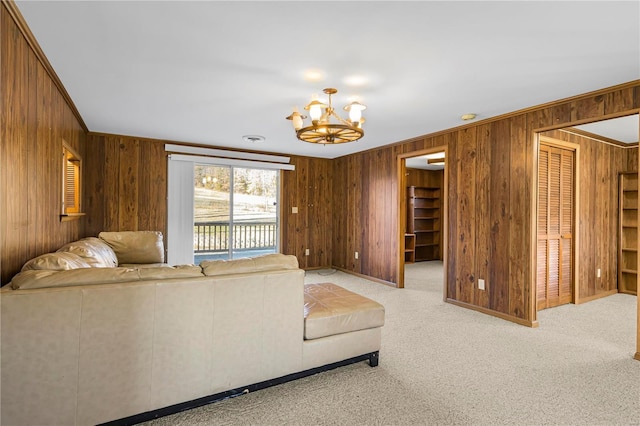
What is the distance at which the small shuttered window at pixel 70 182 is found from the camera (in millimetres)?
3076

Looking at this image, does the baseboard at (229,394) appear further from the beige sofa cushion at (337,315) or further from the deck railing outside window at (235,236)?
the deck railing outside window at (235,236)

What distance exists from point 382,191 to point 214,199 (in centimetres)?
293

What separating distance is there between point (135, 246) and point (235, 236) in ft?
8.07

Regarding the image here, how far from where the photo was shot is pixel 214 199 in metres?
5.59

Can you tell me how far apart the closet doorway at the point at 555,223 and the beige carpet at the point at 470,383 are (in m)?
0.65

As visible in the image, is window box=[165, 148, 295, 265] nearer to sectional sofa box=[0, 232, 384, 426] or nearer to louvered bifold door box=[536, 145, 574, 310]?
sectional sofa box=[0, 232, 384, 426]

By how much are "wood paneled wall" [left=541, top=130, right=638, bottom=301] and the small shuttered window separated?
5604mm

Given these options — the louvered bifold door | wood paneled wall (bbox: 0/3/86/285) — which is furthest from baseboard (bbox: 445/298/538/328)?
wood paneled wall (bbox: 0/3/86/285)

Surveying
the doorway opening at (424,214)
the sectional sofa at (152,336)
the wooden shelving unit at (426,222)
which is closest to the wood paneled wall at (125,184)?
the sectional sofa at (152,336)

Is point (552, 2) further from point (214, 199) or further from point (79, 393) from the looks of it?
point (214, 199)

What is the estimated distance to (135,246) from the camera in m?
4.16

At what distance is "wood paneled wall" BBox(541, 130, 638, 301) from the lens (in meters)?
4.36

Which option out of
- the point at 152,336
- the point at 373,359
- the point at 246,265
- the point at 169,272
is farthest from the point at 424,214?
the point at 152,336

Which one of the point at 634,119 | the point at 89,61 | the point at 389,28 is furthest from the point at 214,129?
the point at 634,119
